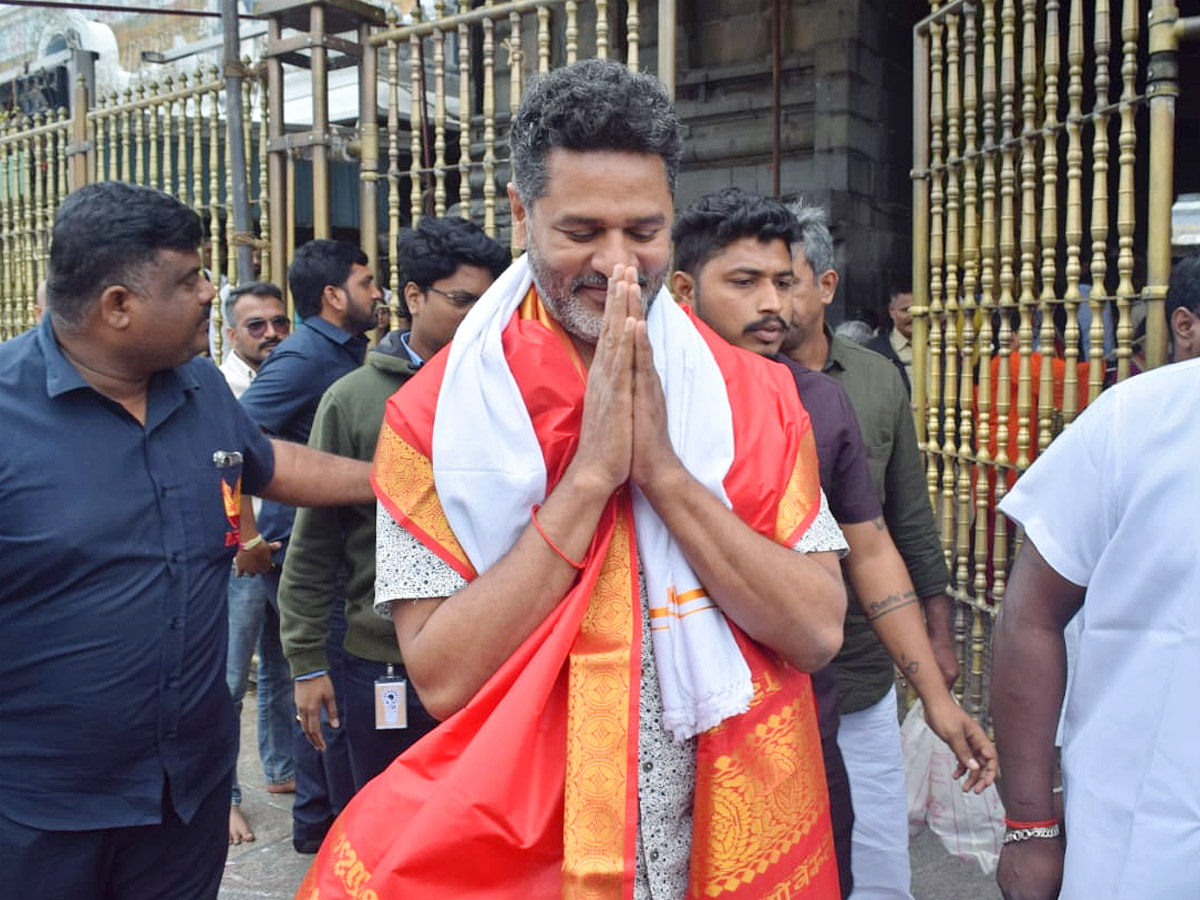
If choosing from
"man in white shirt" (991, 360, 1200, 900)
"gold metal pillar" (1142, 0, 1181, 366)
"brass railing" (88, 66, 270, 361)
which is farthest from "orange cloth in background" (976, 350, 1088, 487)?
"brass railing" (88, 66, 270, 361)

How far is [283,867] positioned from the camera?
383 cm

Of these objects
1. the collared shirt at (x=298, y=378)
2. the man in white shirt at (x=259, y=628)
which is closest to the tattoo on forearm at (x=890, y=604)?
the collared shirt at (x=298, y=378)

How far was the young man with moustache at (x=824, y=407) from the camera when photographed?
2.28 metres

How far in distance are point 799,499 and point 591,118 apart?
0.61 meters

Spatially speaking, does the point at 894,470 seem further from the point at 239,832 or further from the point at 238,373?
the point at 238,373

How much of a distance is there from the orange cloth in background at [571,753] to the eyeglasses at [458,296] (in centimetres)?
157

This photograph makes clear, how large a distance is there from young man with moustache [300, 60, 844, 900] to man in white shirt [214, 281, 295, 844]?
7.95 feet

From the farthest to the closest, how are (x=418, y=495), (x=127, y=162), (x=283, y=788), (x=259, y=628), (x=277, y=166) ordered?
(x=127, y=162) < (x=277, y=166) < (x=283, y=788) < (x=259, y=628) < (x=418, y=495)

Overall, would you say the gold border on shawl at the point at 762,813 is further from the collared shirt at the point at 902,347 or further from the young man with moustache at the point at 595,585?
the collared shirt at the point at 902,347

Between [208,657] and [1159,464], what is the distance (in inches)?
70.7

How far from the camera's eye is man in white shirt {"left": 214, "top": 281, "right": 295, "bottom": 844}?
13.6ft

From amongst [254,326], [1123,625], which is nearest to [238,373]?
[254,326]

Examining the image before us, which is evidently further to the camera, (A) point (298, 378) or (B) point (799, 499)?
(A) point (298, 378)

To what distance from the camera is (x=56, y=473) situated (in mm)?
2059
